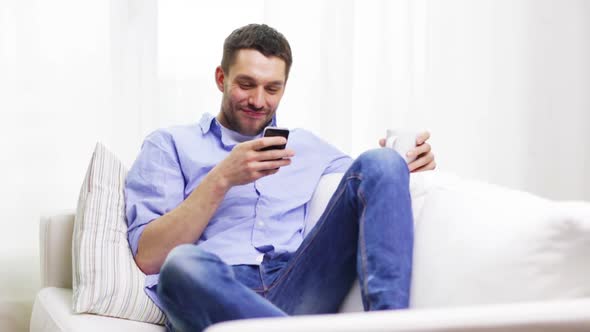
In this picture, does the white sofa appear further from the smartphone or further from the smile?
the smile

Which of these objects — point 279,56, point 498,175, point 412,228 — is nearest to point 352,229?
point 412,228

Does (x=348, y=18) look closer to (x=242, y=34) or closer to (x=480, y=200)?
(x=242, y=34)

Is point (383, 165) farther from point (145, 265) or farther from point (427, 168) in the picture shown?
point (145, 265)

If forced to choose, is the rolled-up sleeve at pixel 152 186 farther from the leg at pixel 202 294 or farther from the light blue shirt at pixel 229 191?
the leg at pixel 202 294

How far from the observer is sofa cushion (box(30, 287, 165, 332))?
1.65m

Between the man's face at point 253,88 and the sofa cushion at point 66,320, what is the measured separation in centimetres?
58

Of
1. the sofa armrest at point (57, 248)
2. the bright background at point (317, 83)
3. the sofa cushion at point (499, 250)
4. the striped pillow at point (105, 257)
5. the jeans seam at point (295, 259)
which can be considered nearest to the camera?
the sofa cushion at point (499, 250)

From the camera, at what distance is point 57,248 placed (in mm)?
2008

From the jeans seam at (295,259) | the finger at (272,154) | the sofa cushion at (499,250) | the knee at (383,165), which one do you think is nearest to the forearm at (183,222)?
the finger at (272,154)

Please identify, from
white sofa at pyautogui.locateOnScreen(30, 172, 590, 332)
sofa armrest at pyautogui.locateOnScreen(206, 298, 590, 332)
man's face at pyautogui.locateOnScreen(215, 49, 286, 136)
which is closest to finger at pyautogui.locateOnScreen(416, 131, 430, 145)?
white sofa at pyautogui.locateOnScreen(30, 172, 590, 332)

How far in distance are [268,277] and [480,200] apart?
0.54 metres

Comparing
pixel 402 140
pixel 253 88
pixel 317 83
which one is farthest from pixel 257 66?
Answer: pixel 317 83

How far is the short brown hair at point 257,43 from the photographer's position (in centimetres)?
206

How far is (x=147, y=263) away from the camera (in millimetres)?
1854
